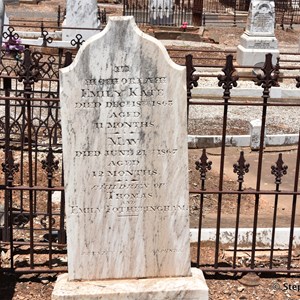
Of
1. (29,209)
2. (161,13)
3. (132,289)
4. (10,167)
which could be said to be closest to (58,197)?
(29,209)

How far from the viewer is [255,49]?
15766 millimetres

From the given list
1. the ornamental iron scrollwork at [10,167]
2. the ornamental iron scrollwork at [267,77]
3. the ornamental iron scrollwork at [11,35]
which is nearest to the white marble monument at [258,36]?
the ornamental iron scrollwork at [11,35]

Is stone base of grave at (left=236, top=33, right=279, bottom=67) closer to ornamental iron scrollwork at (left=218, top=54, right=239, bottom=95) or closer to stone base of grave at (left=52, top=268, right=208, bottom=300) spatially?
ornamental iron scrollwork at (left=218, top=54, right=239, bottom=95)

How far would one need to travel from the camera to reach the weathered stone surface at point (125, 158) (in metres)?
3.91

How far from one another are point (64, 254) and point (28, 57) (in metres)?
1.86

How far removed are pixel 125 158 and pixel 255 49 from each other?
1228cm

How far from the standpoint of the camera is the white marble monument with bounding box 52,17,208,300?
3916 mm

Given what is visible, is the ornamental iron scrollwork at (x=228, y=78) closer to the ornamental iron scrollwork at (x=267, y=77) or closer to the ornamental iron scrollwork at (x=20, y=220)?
the ornamental iron scrollwork at (x=267, y=77)

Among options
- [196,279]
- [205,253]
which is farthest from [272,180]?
[196,279]

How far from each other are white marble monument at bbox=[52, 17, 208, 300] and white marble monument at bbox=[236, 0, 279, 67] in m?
12.0

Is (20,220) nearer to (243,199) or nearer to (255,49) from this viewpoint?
(243,199)

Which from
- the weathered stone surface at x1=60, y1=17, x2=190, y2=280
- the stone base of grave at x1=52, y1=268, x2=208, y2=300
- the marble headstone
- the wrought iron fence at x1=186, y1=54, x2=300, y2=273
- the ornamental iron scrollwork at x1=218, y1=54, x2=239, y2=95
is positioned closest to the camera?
the weathered stone surface at x1=60, y1=17, x2=190, y2=280

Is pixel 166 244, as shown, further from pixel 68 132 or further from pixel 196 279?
pixel 68 132

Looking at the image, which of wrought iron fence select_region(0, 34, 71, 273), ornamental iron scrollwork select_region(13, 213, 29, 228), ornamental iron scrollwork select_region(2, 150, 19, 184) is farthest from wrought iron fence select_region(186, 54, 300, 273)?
ornamental iron scrollwork select_region(13, 213, 29, 228)
